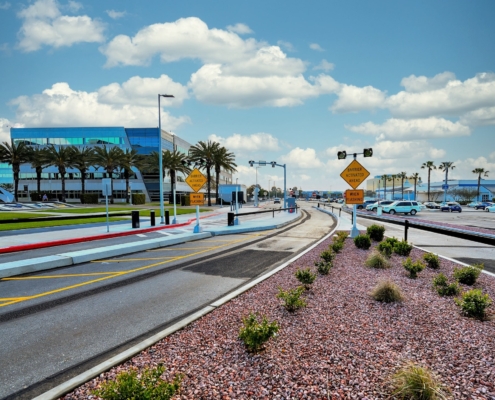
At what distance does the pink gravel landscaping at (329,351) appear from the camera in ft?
11.0

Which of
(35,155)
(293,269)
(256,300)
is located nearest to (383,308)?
(256,300)

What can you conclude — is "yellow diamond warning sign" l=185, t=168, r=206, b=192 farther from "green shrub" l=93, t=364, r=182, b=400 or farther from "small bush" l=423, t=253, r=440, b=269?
"green shrub" l=93, t=364, r=182, b=400

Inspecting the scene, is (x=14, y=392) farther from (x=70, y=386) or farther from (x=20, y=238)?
(x=20, y=238)

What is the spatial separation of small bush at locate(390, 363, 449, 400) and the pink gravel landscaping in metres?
0.13

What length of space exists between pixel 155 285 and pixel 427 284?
20.7 ft

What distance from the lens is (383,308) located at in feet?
18.4

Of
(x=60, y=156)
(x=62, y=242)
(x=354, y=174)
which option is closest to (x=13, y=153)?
(x=60, y=156)

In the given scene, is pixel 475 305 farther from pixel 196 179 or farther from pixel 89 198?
pixel 89 198

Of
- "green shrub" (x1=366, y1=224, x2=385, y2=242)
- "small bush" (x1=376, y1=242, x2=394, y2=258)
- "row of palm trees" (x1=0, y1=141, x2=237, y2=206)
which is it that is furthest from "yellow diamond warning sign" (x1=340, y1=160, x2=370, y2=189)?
"row of palm trees" (x1=0, y1=141, x2=237, y2=206)

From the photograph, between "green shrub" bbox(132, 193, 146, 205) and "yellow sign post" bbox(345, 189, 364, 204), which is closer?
"yellow sign post" bbox(345, 189, 364, 204)

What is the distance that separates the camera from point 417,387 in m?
3.12

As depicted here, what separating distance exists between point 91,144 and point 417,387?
87.7 metres

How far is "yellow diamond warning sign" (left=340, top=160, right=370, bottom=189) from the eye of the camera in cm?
1583

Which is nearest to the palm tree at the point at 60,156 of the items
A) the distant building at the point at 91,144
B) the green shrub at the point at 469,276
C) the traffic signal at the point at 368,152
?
the distant building at the point at 91,144
